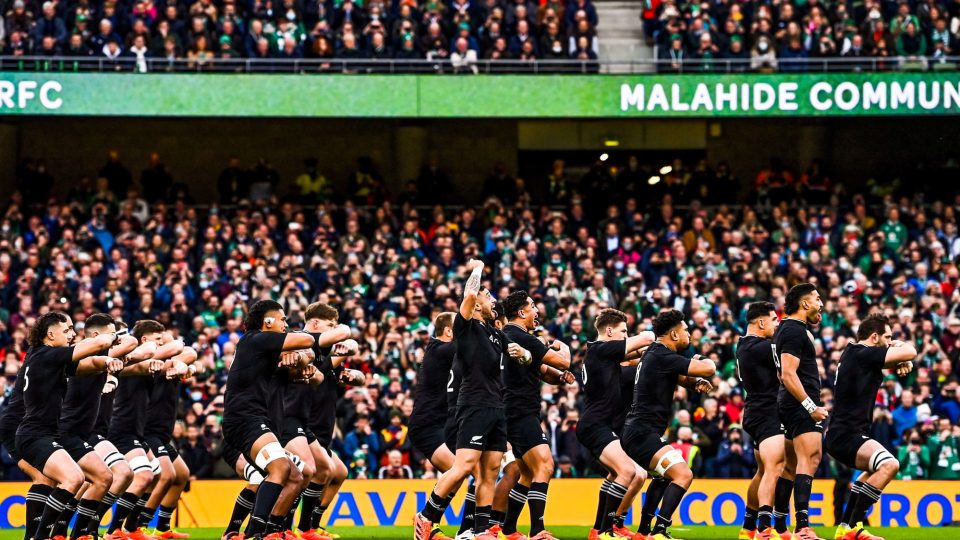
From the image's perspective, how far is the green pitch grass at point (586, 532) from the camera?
59.5 feet

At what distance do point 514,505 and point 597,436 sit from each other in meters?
1.11

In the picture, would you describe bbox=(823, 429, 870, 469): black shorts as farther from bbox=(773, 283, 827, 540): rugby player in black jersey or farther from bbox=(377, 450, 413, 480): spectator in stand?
bbox=(377, 450, 413, 480): spectator in stand

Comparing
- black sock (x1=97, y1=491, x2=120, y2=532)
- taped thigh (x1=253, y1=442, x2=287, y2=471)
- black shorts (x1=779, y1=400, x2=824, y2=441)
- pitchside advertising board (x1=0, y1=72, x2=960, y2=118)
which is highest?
pitchside advertising board (x1=0, y1=72, x2=960, y2=118)

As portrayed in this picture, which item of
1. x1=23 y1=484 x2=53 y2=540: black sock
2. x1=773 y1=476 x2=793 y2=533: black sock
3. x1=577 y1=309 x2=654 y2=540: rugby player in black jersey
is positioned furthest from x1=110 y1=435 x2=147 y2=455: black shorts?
x1=773 y1=476 x2=793 y2=533: black sock

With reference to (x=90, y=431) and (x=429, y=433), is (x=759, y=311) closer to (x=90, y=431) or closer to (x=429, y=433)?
(x=429, y=433)

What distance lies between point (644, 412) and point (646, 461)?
52 cm

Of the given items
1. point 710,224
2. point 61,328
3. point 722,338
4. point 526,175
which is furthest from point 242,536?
point 526,175

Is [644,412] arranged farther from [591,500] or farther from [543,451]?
[591,500]

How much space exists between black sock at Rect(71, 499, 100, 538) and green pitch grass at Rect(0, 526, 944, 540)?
2.55 m

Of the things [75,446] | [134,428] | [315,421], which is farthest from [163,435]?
[75,446]

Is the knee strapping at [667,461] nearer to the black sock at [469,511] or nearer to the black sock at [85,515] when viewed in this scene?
the black sock at [469,511]

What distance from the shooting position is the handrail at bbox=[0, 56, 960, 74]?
97.1ft

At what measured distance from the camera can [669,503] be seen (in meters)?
15.5

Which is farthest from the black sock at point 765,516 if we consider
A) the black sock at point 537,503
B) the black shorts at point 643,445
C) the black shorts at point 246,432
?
the black shorts at point 246,432
